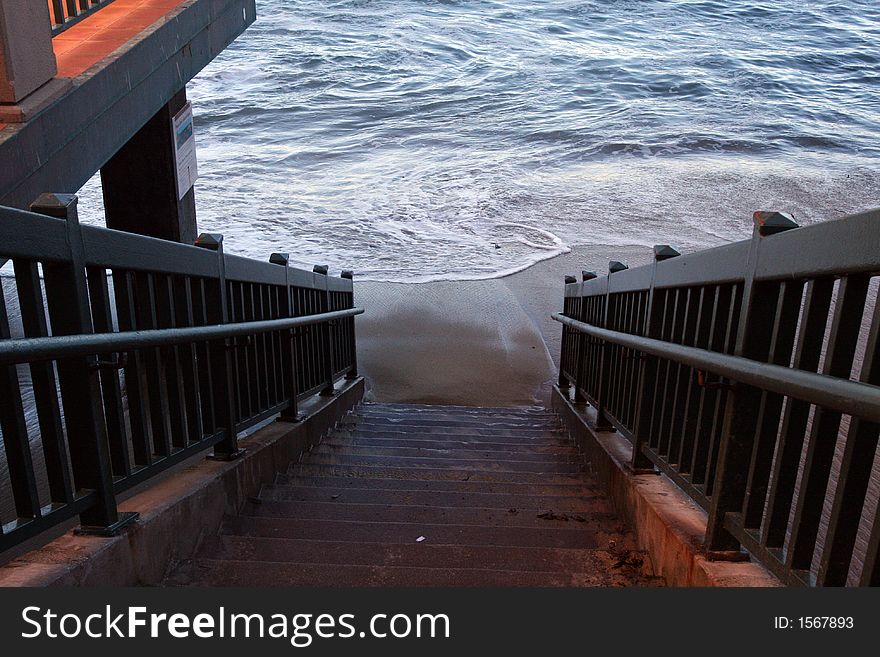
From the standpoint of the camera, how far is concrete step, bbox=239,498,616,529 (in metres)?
3.50

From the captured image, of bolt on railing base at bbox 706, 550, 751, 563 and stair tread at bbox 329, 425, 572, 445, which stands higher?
bolt on railing base at bbox 706, 550, 751, 563

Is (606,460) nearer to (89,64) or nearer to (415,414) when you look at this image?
(415,414)

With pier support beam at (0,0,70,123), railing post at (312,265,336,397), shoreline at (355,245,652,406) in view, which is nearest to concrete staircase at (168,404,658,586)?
railing post at (312,265,336,397)

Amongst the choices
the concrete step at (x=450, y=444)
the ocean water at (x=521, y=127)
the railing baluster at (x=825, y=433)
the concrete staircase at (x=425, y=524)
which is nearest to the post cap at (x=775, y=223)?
the railing baluster at (x=825, y=433)

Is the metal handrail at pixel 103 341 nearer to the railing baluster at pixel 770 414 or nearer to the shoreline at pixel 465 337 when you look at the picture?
the railing baluster at pixel 770 414

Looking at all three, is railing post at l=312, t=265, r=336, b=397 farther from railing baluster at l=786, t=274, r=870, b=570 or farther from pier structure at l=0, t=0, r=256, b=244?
railing baluster at l=786, t=274, r=870, b=570

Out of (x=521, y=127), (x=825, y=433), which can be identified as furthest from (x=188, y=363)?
(x=521, y=127)

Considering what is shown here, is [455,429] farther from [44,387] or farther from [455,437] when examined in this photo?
[44,387]

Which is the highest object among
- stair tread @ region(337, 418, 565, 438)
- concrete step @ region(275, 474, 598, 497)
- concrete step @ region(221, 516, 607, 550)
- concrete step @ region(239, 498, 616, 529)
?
concrete step @ region(221, 516, 607, 550)

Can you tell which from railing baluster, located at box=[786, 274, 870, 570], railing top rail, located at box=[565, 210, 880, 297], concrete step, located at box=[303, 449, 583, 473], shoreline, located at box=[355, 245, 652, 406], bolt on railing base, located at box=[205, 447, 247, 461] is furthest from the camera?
shoreline, located at box=[355, 245, 652, 406]

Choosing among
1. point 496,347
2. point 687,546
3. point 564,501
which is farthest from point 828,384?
point 496,347

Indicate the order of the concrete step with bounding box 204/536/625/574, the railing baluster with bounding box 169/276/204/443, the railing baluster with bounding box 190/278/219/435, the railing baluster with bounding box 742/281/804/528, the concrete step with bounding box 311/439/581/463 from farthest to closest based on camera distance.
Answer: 1. the concrete step with bounding box 311/439/581/463
2. the railing baluster with bounding box 190/278/219/435
3. the railing baluster with bounding box 169/276/204/443
4. the concrete step with bounding box 204/536/625/574
5. the railing baluster with bounding box 742/281/804/528

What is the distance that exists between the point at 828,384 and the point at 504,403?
6.83 meters

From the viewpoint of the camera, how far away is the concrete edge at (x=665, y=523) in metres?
2.21
